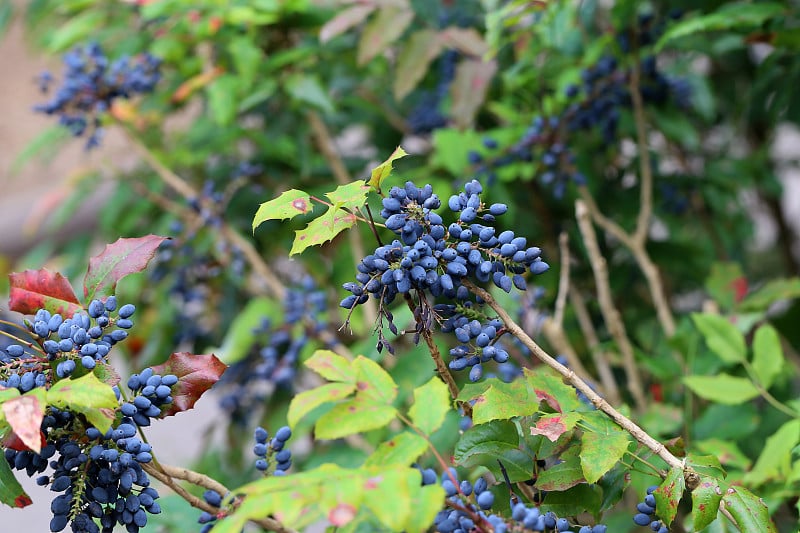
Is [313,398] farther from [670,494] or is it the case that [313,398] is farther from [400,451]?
[670,494]

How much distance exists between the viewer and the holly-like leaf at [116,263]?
63 centimetres

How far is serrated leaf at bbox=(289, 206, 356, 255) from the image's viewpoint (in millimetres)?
552

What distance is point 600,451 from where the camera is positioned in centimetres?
56

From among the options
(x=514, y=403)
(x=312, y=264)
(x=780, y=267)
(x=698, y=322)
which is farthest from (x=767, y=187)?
(x=514, y=403)

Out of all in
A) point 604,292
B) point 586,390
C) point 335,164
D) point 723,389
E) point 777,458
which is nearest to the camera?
point 586,390

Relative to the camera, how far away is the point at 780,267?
1.95m

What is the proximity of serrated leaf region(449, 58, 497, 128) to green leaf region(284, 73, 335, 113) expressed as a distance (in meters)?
0.17

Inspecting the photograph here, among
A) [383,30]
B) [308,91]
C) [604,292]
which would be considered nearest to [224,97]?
[308,91]

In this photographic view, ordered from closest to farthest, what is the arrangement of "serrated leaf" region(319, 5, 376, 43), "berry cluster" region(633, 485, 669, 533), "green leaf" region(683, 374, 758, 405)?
1. "berry cluster" region(633, 485, 669, 533)
2. "green leaf" region(683, 374, 758, 405)
3. "serrated leaf" region(319, 5, 376, 43)

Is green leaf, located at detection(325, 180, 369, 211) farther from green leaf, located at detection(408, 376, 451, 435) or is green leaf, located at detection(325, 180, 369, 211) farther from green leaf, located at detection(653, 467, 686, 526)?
green leaf, located at detection(653, 467, 686, 526)

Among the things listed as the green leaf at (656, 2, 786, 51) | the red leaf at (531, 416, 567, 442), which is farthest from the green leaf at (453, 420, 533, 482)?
the green leaf at (656, 2, 786, 51)

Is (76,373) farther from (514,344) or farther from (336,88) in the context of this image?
(336,88)

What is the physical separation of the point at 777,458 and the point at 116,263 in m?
0.59

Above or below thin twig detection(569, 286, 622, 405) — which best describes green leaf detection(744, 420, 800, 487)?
above
